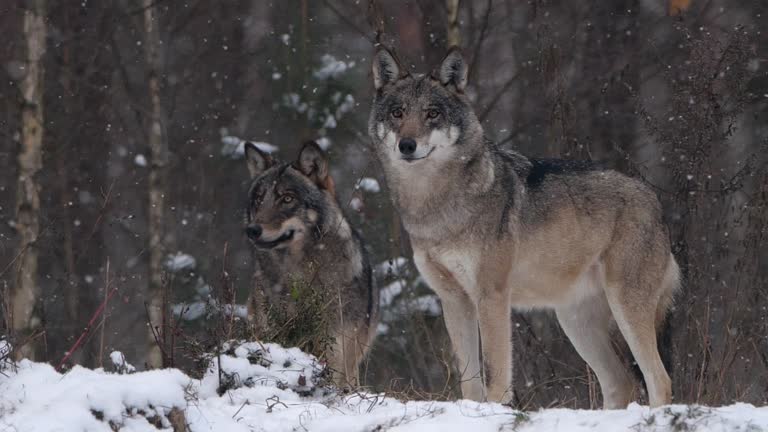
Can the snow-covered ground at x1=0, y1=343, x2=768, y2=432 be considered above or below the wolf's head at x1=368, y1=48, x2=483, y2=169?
below

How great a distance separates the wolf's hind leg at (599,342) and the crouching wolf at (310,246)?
145 centimetres

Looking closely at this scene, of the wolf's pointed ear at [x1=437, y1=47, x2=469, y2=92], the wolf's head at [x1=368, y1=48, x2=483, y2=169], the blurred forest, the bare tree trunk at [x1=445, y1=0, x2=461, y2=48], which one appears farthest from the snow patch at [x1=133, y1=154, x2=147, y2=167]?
the wolf's pointed ear at [x1=437, y1=47, x2=469, y2=92]

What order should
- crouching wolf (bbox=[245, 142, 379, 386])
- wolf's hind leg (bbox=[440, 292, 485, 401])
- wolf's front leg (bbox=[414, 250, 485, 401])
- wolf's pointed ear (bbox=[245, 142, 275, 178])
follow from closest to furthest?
wolf's front leg (bbox=[414, 250, 485, 401]), wolf's hind leg (bbox=[440, 292, 485, 401]), crouching wolf (bbox=[245, 142, 379, 386]), wolf's pointed ear (bbox=[245, 142, 275, 178])

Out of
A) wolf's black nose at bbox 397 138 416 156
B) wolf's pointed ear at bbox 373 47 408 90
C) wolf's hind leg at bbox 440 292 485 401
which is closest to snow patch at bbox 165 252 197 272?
wolf's pointed ear at bbox 373 47 408 90

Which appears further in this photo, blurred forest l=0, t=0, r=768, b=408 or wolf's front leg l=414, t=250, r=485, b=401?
blurred forest l=0, t=0, r=768, b=408

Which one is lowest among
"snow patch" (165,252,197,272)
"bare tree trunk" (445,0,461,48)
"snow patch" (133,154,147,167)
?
"snow patch" (165,252,197,272)

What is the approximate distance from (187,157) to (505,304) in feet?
32.7

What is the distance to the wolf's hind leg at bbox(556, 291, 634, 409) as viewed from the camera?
6.58 metres

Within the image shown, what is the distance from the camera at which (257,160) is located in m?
7.08

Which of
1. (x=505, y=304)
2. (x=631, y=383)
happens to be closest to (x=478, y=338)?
(x=505, y=304)

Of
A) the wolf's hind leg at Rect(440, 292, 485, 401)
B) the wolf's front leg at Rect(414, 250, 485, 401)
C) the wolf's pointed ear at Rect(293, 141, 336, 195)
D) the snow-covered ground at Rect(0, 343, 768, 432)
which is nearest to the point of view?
the snow-covered ground at Rect(0, 343, 768, 432)

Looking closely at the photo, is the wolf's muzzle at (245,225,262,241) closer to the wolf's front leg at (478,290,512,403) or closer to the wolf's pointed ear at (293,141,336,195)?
the wolf's pointed ear at (293,141,336,195)

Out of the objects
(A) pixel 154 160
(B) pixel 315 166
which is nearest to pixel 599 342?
(B) pixel 315 166

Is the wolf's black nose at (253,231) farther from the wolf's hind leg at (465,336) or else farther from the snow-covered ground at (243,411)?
the snow-covered ground at (243,411)
